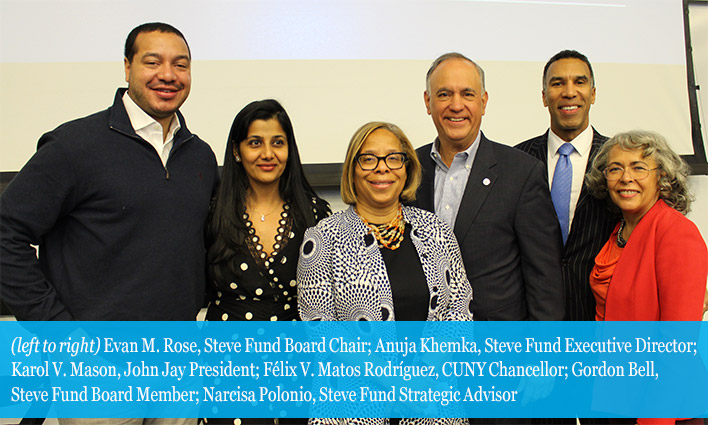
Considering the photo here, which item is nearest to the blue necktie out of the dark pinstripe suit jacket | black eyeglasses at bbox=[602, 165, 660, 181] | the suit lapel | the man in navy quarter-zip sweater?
the dark pinstripe suit jacket

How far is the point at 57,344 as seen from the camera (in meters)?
1.48

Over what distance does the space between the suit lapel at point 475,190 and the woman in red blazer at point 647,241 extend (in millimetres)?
433

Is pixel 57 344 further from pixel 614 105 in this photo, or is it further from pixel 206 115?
pixel 614 105

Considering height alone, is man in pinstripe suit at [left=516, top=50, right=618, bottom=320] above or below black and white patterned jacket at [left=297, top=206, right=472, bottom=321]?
above

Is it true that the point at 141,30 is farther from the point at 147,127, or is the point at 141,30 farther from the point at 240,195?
the point at 240,195

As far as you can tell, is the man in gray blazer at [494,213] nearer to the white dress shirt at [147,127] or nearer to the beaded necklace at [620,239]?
the beaded necklace at [620,239]

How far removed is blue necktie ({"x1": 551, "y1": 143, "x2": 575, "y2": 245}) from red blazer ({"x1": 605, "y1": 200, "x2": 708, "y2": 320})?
39 centimetres

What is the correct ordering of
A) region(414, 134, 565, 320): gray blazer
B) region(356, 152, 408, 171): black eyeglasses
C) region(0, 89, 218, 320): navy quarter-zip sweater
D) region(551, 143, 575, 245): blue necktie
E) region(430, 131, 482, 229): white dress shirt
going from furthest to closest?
region(551, 143, 575, 245): blue necktie, region(430, 131, 482, 229): white dress shirt, region(414, 134, 565, 320): gray blazer, region(356, 152, 408, 171): black eyeglasses, region(0, 89, 218, 320): navy quarter-zip sweater

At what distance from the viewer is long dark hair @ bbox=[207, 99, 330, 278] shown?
1678 millimetres

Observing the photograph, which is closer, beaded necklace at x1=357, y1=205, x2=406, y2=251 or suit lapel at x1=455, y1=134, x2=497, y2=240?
beaded necklace at x1=357, y1=205, x2=406, y2=251

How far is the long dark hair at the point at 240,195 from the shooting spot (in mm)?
1678

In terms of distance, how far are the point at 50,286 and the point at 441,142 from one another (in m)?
1.50

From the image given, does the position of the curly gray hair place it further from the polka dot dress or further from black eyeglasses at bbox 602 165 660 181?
the polka dot dress

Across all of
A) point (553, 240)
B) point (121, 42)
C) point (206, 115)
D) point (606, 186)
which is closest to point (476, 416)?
point (553, 240)
